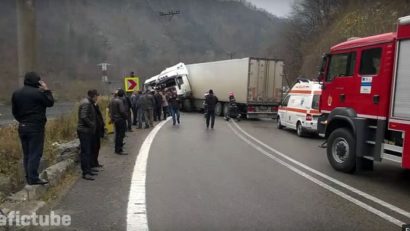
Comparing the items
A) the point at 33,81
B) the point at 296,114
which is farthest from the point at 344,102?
the point at 296,114

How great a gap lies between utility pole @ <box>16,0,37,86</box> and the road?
2.28 m

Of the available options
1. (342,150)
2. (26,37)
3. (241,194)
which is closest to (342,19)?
(342,150)

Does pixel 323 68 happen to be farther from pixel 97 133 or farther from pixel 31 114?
pixel 31 114

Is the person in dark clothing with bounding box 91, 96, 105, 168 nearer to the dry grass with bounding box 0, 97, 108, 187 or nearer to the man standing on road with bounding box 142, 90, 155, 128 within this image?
the dry grass with bounding box 0, 97, 108, 187

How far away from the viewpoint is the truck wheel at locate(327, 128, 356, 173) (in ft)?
31.9

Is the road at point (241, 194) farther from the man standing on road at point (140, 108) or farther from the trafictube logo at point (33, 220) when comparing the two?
the man standing on road at point (140, 108)

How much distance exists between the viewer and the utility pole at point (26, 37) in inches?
267

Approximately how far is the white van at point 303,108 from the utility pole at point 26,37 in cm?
1099

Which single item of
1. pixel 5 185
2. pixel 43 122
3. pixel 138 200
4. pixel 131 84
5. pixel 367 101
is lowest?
pixel 5 185

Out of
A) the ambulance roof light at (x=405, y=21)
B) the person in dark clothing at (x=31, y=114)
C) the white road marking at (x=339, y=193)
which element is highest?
the ambulance roof light at (x=405, y=21)

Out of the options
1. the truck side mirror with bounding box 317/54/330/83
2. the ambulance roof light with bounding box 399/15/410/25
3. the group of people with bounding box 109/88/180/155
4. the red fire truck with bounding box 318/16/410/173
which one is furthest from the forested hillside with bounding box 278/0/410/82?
the ambulance roof light with bounding box 399/15/410/25

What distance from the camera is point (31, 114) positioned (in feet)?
24.3

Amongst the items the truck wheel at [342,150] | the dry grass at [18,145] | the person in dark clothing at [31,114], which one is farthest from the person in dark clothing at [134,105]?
the person in dark clothing at [31,114]

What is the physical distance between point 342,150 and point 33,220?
6.77 meters
